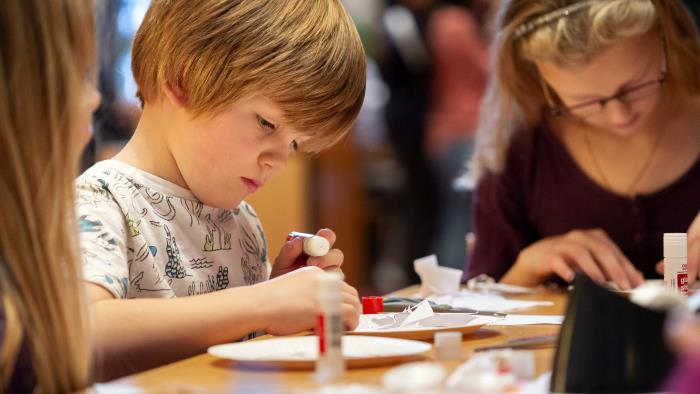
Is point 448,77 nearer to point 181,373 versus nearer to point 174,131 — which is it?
point 174,131

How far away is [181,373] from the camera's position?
0.93m

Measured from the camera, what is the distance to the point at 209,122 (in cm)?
133

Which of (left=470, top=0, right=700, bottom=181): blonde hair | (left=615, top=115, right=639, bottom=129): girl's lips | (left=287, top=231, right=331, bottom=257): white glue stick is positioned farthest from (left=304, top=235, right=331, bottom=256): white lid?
(left=615, top=115, right=639, bottom=129): girl's lips

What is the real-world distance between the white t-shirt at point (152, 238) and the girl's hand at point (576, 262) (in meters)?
0.59

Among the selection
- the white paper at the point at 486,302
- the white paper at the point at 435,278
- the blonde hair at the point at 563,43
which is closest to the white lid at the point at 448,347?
the white paper at the point at 486,302

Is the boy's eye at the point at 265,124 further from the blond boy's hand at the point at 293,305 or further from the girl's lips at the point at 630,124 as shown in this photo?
the girl's lips at the point at 630,124

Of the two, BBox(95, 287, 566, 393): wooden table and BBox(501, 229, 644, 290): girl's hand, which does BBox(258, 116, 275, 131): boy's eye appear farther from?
BBox(501, 229, 644, 290): girl's hand

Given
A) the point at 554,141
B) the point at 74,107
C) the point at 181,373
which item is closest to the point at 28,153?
the point at 74,107

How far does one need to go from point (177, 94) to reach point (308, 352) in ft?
1.72

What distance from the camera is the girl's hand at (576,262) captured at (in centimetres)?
166

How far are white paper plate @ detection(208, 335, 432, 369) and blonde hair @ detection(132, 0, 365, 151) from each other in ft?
1.34

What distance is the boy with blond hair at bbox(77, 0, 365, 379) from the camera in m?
1.27

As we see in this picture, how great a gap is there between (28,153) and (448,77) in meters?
3.67

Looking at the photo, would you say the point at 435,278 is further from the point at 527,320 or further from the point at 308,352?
the point at 308,352
